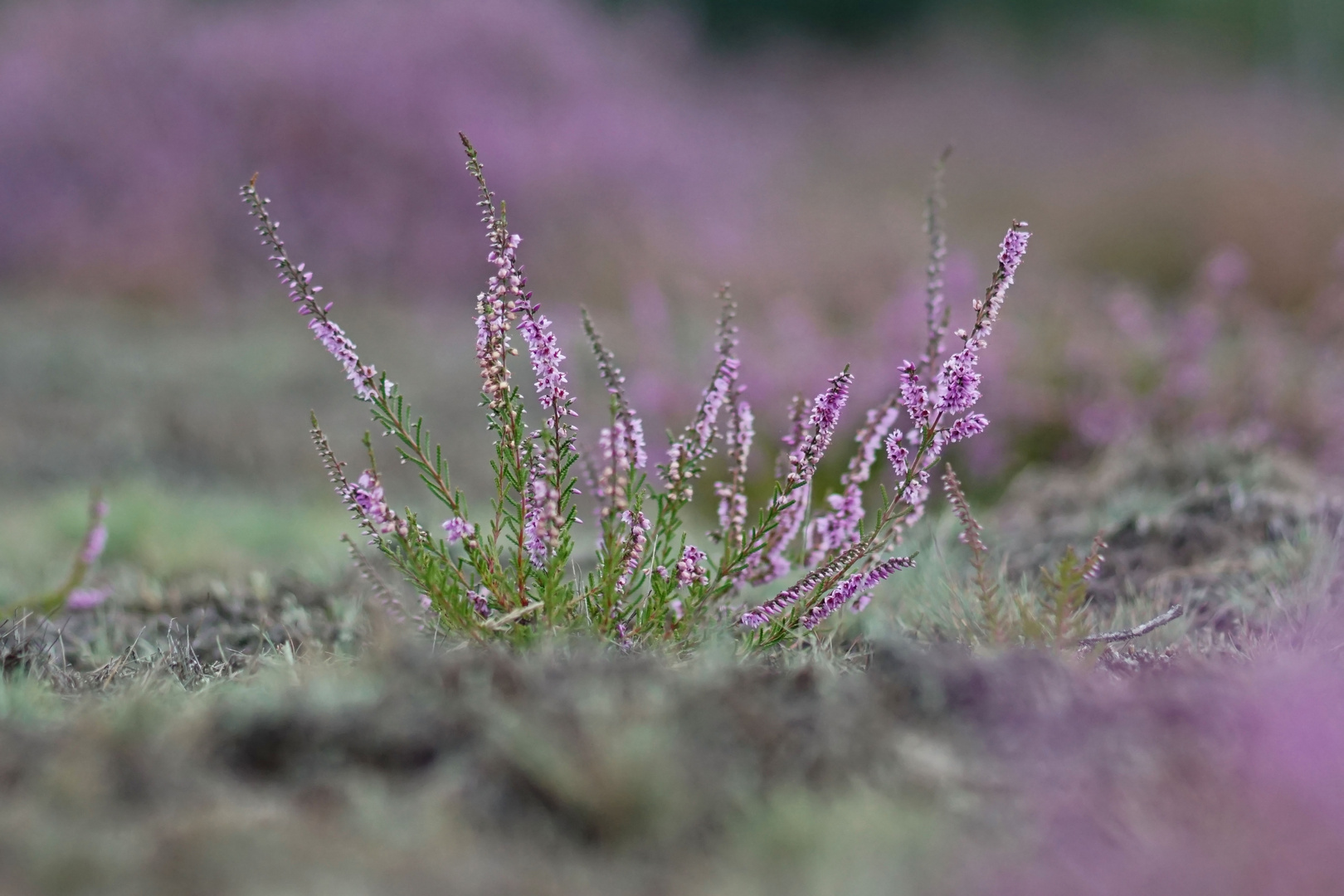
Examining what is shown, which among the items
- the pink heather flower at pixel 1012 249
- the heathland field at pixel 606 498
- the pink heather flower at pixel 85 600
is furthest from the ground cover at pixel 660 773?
the pink heather flower at pixel 85 600

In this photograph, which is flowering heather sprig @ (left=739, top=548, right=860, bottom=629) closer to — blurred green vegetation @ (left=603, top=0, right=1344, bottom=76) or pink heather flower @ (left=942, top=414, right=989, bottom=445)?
pink heather flower @ (left=942, top=414, right=989, bottom=445)

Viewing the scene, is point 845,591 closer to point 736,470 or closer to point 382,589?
point 736,470

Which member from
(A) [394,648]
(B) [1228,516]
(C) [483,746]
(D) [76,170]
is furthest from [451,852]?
(D) [76,170]

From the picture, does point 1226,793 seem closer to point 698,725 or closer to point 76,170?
point 698,725

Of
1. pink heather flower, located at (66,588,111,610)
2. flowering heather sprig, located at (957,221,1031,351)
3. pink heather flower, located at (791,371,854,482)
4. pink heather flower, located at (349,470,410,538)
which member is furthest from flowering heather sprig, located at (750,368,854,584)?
pink heather flower, located at (66,588,111,610)

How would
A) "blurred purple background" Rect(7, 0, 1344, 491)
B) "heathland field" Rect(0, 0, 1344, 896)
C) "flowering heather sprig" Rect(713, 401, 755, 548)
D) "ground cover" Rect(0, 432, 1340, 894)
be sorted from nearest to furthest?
"ground cover" Rect(0, 432, 1340, 894) → "heathland field" Rect(0, 0, 1344, 896) → "flowering heather sprig" Rect(713, 401, 755, 548) → "blurred purple background" Rect(7, 0, 1344, 491)

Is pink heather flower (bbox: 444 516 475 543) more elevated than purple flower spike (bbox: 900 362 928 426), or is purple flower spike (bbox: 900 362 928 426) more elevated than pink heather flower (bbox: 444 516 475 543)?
purple flower spike (bbox: 900 362 928 426)

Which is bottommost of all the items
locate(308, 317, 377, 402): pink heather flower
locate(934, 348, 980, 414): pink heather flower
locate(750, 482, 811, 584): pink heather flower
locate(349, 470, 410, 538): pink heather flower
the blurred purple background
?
the blurred purple background
